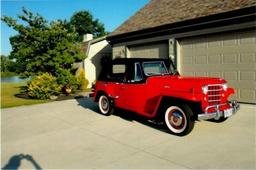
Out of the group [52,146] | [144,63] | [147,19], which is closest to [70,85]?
[147,19]

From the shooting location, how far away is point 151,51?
38.8 feet

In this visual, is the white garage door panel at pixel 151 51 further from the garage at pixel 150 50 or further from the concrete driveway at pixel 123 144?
the concrete driveway at pixel 123 144

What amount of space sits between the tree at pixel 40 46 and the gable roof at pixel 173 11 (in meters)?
3.13

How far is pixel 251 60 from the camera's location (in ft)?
26.9

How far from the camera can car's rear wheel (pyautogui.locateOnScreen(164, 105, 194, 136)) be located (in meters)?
5.10

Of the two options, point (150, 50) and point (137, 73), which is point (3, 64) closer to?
point (150, 50)

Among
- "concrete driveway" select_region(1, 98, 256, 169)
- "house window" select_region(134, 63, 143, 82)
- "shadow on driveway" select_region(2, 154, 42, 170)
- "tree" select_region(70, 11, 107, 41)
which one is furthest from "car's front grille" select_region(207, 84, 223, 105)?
"tree" select_region(70, 11, 107, 41)

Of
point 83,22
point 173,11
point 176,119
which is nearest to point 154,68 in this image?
point 176,119

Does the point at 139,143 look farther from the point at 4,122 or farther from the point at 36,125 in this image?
the point at 4,122

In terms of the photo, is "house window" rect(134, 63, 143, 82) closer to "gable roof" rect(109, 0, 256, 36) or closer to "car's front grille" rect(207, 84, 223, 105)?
"car's front grille" rect(207, 84, 223, 105)

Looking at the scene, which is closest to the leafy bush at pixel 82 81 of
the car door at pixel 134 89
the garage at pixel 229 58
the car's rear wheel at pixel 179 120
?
the garage at pixel 229 58

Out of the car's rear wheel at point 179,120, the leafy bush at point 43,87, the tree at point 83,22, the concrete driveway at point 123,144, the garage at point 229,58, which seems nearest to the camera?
the concrete driveway at point 123,144

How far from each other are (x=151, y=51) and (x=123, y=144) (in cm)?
759

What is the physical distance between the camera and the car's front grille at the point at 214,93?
17.3 feet
